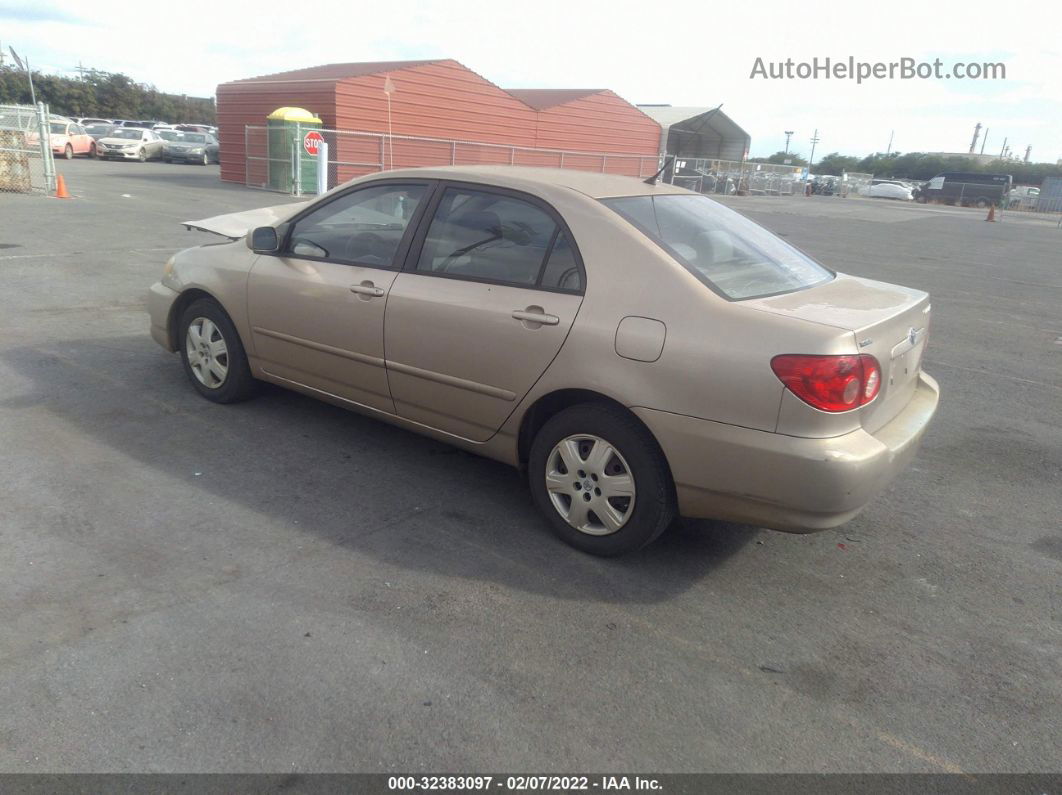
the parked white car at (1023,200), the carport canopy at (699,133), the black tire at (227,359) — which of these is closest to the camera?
the black tire at (227,359)

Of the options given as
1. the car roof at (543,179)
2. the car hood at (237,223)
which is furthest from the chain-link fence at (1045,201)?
the car roof at (543,179)

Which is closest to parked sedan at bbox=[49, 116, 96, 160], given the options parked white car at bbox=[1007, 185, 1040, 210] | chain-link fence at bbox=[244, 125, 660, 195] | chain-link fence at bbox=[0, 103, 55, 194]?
chain-link fence at bbox=[244, 125, 660, 195]

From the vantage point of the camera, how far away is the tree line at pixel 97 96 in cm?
4953

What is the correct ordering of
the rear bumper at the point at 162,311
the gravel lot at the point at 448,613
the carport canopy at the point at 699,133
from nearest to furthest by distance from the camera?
the gravel lot at the point at 448,613
the rear bumper at the point at 162,311
the carport canopy at the point at 699,133

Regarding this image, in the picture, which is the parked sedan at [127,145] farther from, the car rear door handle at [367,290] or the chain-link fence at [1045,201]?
the chain-link fence at [1045,201]

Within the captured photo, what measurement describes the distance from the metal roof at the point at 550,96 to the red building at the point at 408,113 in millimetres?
128

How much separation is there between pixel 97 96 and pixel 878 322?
2492 inches

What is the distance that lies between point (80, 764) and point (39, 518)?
1725 mm

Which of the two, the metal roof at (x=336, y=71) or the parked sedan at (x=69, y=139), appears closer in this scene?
the metal roof at (x=336, y=71)

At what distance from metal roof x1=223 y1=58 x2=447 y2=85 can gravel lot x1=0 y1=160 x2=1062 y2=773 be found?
21.6 m

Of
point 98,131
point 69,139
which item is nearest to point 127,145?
point 69,139

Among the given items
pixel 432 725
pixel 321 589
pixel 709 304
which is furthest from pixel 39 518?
pixel 709 304

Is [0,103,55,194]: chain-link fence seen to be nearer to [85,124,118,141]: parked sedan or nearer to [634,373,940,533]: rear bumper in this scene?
[85,124,118,141]: parked sedan

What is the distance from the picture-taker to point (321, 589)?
10.9 feet
